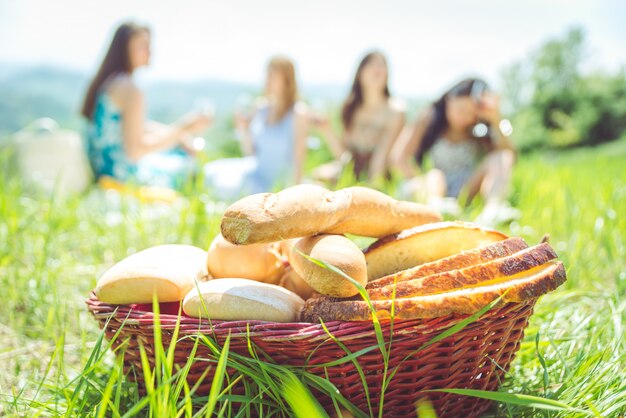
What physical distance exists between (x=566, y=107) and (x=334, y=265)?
744 inches

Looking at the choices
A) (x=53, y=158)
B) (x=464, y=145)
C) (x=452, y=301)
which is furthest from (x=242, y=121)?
(x=452, y=301)

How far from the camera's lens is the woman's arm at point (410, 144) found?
4.89 m

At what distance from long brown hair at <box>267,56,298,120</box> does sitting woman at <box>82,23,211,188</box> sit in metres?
0.97

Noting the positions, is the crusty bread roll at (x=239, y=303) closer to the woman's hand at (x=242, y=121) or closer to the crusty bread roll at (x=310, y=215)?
the crusty bread roll at (x=310, y=215)

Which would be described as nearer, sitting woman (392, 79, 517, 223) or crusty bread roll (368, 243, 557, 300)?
crusty bread roll (368, 243, 557, 300)

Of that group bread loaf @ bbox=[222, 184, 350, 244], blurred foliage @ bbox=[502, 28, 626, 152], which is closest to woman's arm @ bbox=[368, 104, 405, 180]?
bread loaf @ bbox=[222, 184, 350, 244]

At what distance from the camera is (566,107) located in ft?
57.2

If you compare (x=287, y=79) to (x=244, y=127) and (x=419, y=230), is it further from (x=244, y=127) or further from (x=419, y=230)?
(x=419, y=230)

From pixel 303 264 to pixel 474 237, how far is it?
1.63 ft

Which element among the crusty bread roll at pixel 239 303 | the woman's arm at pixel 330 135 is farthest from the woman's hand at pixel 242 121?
the crusty bread roll at pixel 239 303

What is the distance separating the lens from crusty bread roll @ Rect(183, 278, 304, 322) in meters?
1.12

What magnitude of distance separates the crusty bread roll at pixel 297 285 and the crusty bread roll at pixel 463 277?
10.5 inches

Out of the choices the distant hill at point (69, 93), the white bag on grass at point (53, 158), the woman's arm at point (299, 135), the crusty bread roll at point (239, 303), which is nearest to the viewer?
the crusty bread roll at point (239, 303)

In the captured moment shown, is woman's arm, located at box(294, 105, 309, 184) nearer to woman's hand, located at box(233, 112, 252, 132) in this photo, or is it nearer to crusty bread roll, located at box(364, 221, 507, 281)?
woman's hand, located at box(233, 112, 252, 132)
